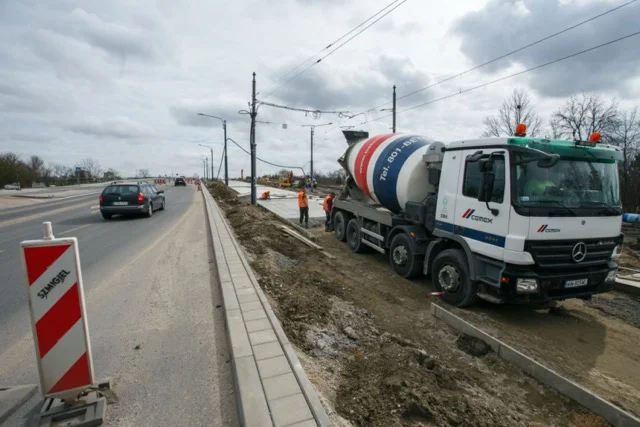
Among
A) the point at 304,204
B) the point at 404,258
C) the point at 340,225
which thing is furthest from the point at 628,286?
the point at 304,204

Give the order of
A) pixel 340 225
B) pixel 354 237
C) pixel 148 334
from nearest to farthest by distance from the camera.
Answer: pixel 148 334, pixel 354 237, pixel 340 225

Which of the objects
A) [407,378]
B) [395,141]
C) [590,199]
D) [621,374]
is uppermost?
[395,141]

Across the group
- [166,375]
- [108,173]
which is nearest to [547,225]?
[166,375]

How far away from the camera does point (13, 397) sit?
8.95 feet

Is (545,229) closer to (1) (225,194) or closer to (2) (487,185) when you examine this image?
(2) (487,185)

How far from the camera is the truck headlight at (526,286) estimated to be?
15.2 feet

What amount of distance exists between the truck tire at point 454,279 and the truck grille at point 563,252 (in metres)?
1.06

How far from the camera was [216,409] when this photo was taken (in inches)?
104

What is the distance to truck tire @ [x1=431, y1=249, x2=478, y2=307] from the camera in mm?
5445

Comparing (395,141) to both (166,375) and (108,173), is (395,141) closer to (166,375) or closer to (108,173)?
(166,375)

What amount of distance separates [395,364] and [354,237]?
657 cm

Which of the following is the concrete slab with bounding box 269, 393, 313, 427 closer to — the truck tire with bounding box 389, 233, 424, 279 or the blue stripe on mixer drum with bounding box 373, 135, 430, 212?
the truck tire with bounding box 389, 233, 424, 279

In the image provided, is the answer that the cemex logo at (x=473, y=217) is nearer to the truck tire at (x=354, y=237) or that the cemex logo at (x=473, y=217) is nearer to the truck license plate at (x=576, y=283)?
the truck license plate at (x=576, y=283)

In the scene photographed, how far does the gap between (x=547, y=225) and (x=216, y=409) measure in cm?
461
